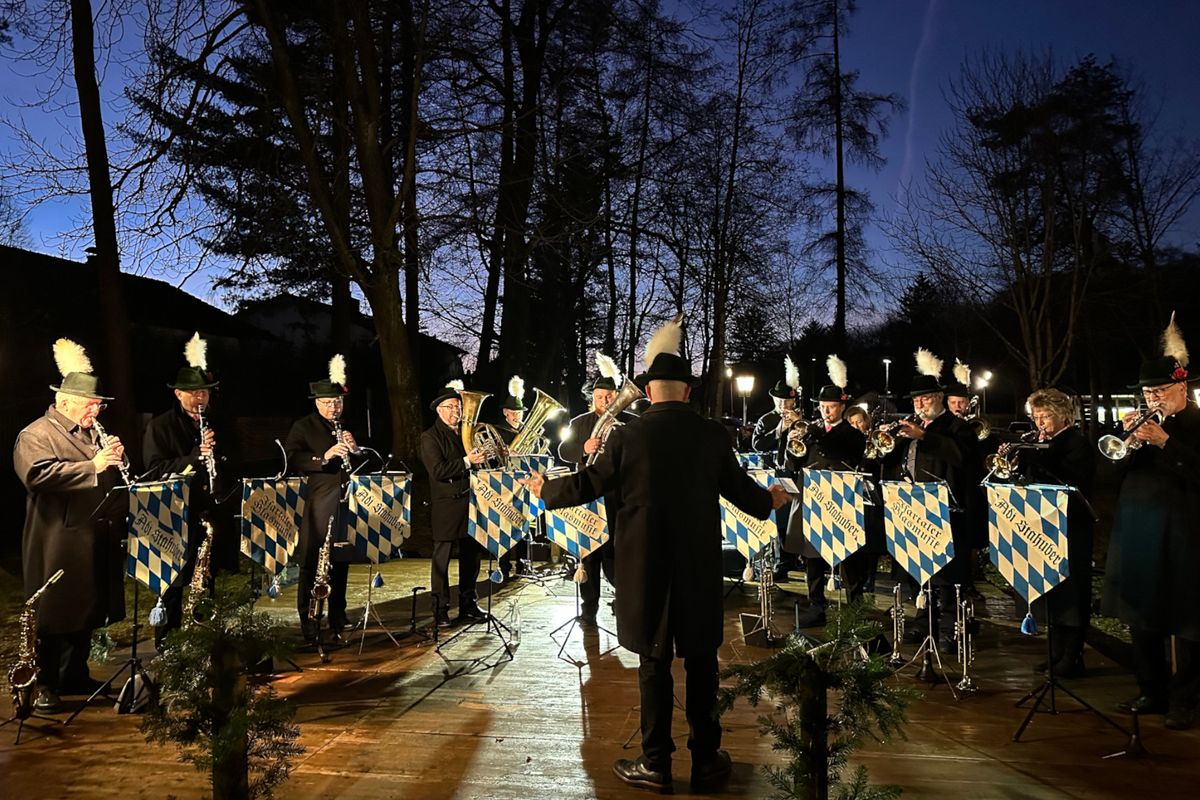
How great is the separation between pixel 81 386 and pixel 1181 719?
23.7 ft

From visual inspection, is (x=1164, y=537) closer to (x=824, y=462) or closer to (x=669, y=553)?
(x=824, y=462)

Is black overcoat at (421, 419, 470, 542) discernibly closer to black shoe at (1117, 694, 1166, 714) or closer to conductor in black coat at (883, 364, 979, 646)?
conductor in black coat at (883, 364, 979, 646)

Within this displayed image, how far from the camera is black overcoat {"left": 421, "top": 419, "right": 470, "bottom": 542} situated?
7.31 meters

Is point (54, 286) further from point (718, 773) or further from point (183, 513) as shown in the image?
point (718, 773)

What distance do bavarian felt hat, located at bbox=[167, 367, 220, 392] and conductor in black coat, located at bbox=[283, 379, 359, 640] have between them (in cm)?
79

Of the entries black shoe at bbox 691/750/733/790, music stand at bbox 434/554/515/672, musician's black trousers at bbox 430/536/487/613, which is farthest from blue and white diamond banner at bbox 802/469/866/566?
musician's black trousers at bbox 430/536/487/613

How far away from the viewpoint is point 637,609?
4180 mm

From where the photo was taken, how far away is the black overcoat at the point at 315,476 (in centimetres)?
679

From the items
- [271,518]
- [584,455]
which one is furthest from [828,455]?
[271,518]

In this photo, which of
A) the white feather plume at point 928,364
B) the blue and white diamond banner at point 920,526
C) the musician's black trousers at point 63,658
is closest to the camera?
the musician's black trousers at point 63,658

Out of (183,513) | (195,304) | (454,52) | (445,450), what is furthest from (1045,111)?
(195,304)

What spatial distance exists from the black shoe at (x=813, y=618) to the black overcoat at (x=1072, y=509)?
219 centimetres

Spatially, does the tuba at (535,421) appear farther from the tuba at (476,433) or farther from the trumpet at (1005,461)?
the trumpet at (1005,461)

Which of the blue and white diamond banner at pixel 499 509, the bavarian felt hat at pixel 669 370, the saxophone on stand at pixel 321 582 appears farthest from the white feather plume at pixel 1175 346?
the saxophone on stand at pixel 321 582
